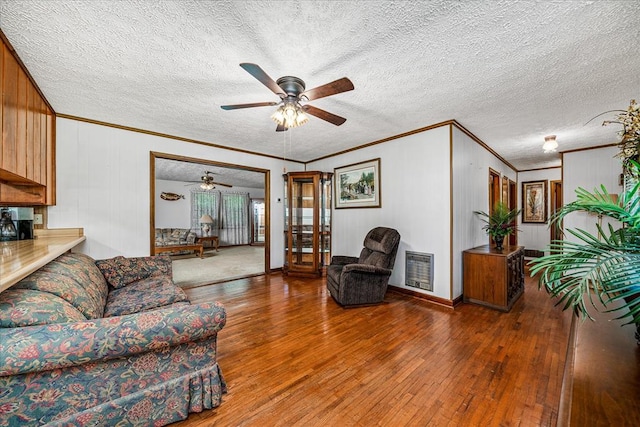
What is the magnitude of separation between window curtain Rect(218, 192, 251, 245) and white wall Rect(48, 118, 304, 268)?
553 cm

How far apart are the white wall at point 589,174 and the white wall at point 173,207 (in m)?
9.87

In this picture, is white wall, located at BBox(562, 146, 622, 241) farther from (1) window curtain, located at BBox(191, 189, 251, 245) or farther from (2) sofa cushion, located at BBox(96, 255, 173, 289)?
(1) window curtain, located at BBox(191, 189, 251, 245)

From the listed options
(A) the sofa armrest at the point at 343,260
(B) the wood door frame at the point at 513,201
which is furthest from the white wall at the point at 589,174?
(A) the sofa armrest at the point at 343,260

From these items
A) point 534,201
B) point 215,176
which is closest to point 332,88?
point 215,176

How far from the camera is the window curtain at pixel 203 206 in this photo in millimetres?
8719

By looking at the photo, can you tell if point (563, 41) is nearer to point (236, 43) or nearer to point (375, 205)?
point (236, 43)

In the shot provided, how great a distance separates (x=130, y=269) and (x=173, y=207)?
21.1 ft

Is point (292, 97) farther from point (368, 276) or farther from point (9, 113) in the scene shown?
point (368, 276)

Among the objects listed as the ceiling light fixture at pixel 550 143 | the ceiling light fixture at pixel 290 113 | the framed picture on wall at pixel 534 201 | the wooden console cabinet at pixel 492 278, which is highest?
the ceiling light fixture at pixel 550 143

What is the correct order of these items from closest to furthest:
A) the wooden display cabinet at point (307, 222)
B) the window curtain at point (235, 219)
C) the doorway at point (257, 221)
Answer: the wooden display cabinet at point (307, 222) < the window curtain at point (235, 219) < the doorway at point (257, 221)

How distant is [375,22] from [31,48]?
249 cm

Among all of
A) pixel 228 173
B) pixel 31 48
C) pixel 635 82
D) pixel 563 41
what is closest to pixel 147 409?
pixel 31 48

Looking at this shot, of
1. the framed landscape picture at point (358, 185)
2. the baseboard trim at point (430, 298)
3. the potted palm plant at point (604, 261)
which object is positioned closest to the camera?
the potted palm plant at point (604, 261)

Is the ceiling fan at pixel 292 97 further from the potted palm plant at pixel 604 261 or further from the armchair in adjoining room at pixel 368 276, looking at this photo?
the armchair in adjoining room at pixel 368 276
